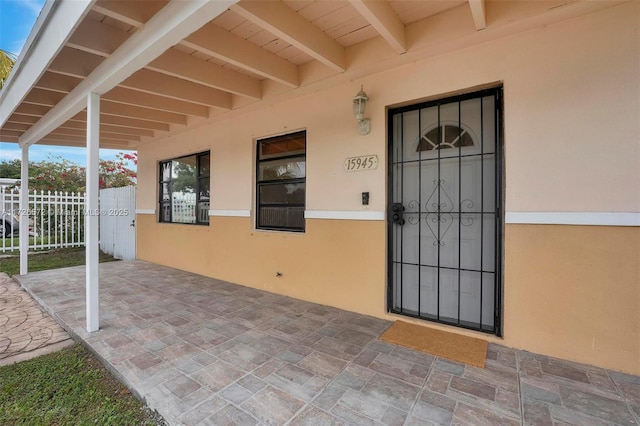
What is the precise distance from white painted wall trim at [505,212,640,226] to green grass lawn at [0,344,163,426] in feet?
9.81

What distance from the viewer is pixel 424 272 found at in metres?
3.08

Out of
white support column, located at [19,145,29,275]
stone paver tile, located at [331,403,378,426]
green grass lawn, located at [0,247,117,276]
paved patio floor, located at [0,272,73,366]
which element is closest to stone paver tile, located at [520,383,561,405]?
stone paver tile, located at [331,403,378,426]

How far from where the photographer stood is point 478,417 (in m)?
1.66

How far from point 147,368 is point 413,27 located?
3658mm

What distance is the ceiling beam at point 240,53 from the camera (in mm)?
2600

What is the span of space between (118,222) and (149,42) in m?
6.61

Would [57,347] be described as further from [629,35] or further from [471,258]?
[629,35]

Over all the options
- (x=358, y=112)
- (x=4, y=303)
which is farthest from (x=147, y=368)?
(x=4, y=303)

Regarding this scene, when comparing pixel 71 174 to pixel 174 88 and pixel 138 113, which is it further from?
pixel 174 88

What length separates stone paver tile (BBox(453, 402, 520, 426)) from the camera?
1.62m

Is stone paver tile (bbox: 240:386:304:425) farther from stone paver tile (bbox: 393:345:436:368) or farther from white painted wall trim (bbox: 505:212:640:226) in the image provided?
white painted wall trim (bbox: 505:212:640:226)

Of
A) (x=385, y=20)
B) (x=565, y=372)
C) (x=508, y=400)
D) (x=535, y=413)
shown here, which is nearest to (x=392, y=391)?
(x=508, y=400)

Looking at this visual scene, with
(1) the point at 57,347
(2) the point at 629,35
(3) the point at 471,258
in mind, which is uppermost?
(2) the point at 629,35

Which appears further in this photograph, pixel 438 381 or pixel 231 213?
pixel 231 213
